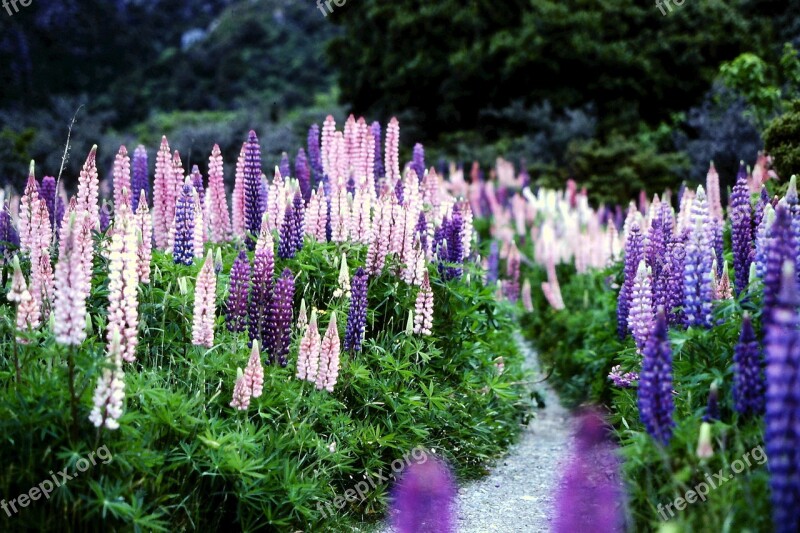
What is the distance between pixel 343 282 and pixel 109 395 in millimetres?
2178

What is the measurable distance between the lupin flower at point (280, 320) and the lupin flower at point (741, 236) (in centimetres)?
302

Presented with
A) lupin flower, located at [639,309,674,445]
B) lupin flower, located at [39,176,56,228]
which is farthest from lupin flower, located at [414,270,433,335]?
lupin flower, located at [39,176,56,228]

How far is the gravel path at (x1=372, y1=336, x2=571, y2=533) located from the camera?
18.9 ft

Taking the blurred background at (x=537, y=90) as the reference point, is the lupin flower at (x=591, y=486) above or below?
below

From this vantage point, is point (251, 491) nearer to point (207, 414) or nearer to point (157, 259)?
point (207, 414)

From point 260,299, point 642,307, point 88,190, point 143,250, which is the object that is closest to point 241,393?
point 260,299

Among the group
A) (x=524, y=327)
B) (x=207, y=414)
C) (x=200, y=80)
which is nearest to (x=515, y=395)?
(x=207, y=414)

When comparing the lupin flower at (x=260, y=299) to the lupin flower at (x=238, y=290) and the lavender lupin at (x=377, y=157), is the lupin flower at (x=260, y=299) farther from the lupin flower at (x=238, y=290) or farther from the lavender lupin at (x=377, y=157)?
the lavender lupin at (x=377, y=157)

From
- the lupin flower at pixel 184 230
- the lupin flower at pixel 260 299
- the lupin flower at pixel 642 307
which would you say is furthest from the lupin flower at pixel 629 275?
the lupin flower at pixel 184 230

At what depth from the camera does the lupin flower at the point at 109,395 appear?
4.16 meters

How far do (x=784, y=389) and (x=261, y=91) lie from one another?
26204 millimetres

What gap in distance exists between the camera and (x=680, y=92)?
18.4m

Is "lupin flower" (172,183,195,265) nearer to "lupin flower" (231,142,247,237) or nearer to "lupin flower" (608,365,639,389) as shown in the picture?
"lupin flower" (231,142,247,237)

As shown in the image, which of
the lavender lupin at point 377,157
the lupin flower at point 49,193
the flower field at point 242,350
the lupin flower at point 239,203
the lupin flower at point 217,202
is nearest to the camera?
the flower field at point 242,350
